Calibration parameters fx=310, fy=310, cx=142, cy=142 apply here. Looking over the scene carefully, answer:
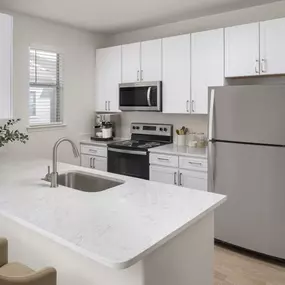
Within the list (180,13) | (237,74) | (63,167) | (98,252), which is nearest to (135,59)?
(180,13)

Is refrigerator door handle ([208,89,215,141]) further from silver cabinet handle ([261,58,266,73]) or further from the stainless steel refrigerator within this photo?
silver cabinet handle ([261,58,266,73])

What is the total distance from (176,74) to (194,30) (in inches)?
26.5

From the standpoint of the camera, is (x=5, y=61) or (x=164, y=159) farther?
(x=164, y=159)

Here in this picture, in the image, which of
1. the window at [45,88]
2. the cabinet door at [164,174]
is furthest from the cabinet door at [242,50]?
the window at [45,88]

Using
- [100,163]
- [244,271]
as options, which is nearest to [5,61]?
[100,163]

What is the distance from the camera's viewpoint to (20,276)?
137cm

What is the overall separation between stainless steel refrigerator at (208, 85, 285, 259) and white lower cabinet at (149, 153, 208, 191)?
0.71 feet

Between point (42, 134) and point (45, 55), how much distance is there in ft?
3.37

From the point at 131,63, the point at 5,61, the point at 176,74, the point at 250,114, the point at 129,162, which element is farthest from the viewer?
the point at 131,63

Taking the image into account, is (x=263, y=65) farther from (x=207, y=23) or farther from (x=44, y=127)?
(x=44, y=127)

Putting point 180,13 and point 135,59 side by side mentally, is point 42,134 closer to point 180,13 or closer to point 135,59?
point 135,59

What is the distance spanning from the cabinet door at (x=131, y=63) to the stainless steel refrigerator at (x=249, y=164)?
1426 mm

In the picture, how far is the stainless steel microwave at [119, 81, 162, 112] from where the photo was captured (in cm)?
392

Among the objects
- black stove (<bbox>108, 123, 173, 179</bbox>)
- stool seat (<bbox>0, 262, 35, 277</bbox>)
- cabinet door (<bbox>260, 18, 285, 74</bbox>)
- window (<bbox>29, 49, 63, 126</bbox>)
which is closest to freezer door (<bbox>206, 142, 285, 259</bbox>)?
cabinet door (<bbox>260, 18, 285, 74</bbox>)
